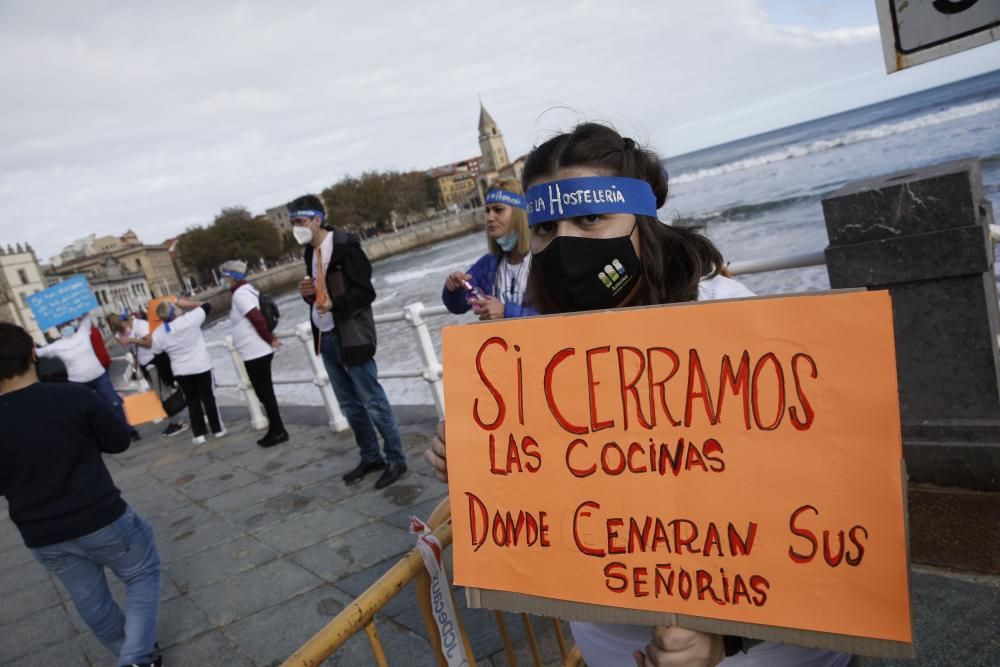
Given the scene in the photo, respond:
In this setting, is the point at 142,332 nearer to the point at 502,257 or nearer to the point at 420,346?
the point at 420,346

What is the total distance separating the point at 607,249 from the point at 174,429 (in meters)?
8.78

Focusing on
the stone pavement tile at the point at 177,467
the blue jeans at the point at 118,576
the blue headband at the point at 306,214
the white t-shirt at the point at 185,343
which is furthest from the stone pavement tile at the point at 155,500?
the blue headband at the point at 306,214

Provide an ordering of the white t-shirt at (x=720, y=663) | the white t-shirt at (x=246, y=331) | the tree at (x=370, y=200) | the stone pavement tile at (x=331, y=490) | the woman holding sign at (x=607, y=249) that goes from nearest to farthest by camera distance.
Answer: the white t-shirt at (x=720, y=663) < the woman holding sign at (x=607, y=249) < the stone pavement tile at (x=331, y=490) < the white t-shirt at (x=246, y=331) < the tree at (x=370, y=200)

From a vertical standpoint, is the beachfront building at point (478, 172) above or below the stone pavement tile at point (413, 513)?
above

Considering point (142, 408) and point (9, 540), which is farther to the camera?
point (142, 408)

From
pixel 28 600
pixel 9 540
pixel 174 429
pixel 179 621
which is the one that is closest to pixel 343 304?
pixel 179 621

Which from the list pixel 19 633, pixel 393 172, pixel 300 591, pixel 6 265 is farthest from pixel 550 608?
pixel 393 172

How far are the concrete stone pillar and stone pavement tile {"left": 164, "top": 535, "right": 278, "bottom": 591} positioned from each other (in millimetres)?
3698

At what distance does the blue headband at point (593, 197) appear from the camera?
1.32 m

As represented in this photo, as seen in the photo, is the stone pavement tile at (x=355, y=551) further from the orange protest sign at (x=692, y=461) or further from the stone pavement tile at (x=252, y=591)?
the orange protest sign at (x=692, y=461)

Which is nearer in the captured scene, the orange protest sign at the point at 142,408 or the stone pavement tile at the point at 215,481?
the stone pavement tile at the point at 215,481

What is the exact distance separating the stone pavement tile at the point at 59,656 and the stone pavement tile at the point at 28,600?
0.56 m

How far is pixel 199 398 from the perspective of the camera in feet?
24.1

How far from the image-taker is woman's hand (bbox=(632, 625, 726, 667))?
1000 millimetres
